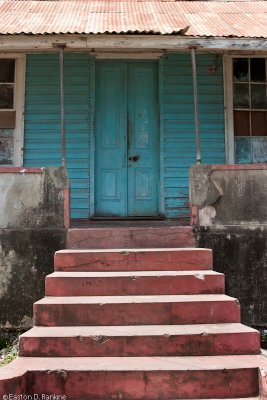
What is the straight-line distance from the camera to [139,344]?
366 cm

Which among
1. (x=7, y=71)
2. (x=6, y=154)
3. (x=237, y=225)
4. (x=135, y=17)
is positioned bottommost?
(x=237, y=225)

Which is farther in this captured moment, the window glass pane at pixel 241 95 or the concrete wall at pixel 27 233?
the window glass pane at pixel 241 95

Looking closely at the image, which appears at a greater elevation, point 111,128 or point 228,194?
point 111,128

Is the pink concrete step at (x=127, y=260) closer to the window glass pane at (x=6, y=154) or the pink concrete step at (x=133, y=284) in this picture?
the pink concrete step at (x=133, y=284)

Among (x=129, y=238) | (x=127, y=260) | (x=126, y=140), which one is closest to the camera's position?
(x=127, y=260)

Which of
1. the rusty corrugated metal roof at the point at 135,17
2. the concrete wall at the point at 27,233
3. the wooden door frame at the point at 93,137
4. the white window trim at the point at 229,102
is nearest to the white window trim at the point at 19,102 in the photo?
the rusty corrugated metal roof at the point at 135,17

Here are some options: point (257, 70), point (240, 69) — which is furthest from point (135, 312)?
point (257, 70)

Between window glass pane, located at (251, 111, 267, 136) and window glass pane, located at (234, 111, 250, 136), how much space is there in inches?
3.7

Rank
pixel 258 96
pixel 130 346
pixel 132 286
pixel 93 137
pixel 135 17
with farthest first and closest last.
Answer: pixel 258 96
pixel 93 137
pixel 135 17
pixel 132 286
pixel 130 346

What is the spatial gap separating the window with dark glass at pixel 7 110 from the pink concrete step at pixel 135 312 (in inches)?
150

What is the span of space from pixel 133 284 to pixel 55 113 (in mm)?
3900

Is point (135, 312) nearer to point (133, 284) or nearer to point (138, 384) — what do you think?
point (133, 284)

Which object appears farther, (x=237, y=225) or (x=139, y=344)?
(x=237, y=225)

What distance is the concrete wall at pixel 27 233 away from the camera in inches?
207
